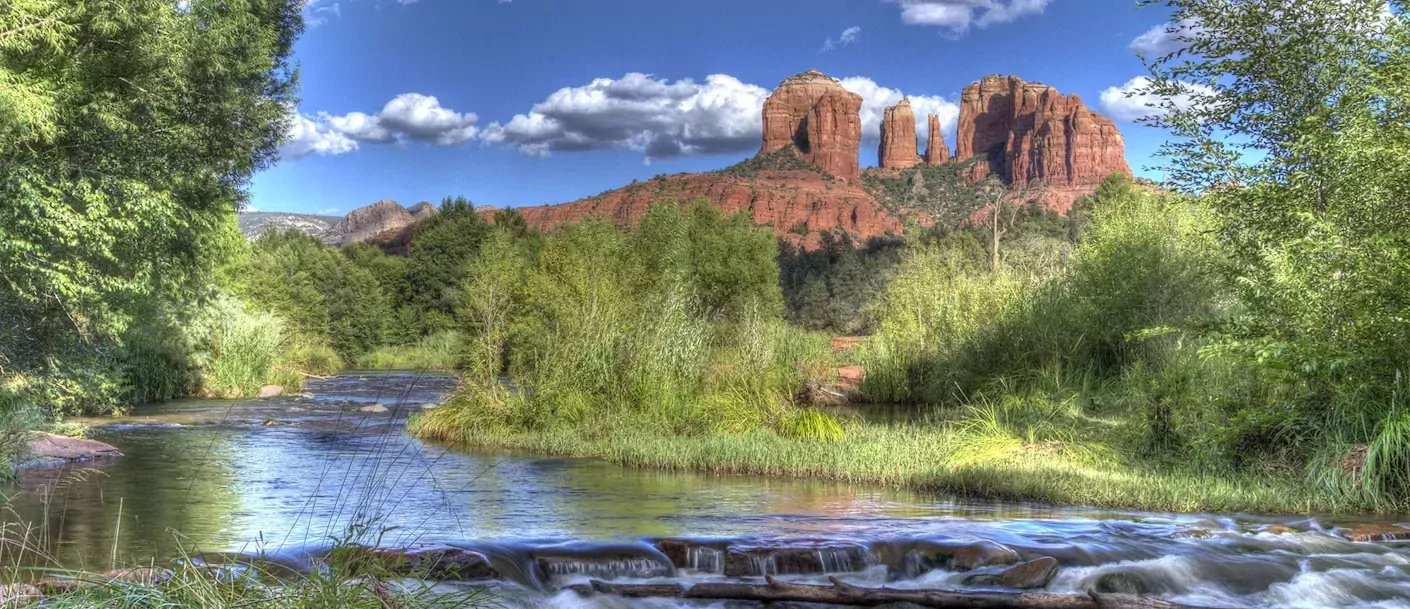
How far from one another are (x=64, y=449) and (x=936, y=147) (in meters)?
165

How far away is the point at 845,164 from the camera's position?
14988cm

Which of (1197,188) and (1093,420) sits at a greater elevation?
(1197,188)

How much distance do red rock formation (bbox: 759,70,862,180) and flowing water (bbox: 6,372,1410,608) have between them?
136m

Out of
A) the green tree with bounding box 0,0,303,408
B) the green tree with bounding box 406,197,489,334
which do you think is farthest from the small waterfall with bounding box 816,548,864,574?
the green tree with bounding box 406,197,489,334

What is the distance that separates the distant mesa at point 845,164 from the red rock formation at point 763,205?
19 centimetres

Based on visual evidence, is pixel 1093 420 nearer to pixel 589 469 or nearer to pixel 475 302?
pixel 589 469

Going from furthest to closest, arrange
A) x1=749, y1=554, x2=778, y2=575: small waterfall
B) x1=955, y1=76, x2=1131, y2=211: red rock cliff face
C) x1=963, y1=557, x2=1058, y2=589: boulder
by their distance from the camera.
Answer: x1=955, y1=76, x2=1131, y2=211: red rock cliff face
x1=749, y1=554, x2=778, y2=575: small waterfall
x1=963, y1=557, x2=1058, y2=589: boulder

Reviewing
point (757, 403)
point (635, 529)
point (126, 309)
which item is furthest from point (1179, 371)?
point (126, 309)

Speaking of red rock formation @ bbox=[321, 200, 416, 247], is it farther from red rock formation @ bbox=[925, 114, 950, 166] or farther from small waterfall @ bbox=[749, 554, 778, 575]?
small waterfall @ bbox=[749, 554, 778, 575]

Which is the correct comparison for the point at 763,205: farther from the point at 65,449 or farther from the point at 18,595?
the point at 18,595

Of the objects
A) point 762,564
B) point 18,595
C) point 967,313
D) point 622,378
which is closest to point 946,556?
point 762,564

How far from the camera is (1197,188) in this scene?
532 inches

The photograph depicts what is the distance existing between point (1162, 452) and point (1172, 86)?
206 inches

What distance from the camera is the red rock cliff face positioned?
460ft
